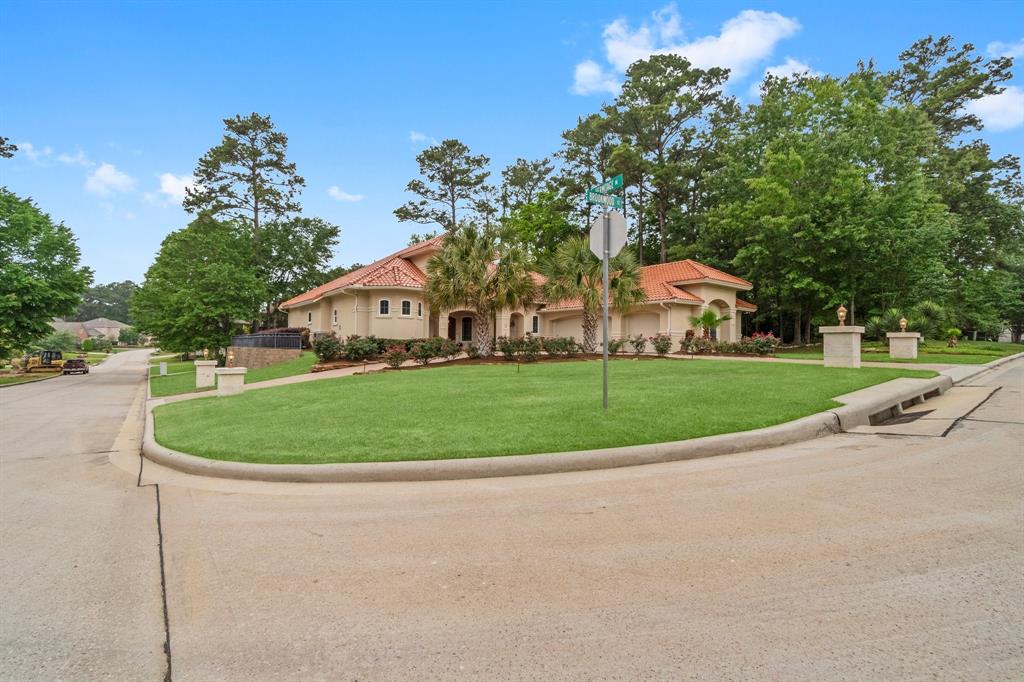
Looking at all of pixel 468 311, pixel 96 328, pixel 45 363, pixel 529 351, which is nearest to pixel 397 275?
pixel 468 311

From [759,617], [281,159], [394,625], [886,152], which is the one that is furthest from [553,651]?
[281,159]

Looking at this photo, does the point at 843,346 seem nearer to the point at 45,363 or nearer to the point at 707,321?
the point at 707,321

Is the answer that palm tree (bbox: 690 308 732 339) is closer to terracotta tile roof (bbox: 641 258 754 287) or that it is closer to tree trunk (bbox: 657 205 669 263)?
terracotta tile roof (bbox: 641 258 754 287)

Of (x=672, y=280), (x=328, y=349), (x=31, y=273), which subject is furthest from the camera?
(x=672, y=280)

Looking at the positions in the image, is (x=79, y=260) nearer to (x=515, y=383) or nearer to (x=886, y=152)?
(x=515, y=383)

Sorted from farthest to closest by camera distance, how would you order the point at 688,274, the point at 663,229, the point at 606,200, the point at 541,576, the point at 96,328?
the point at 96,328 → the point at 663,229 → the point at 688,274 → the point at 606,200 → the point at 541,576

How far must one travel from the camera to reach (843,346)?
15.1 m

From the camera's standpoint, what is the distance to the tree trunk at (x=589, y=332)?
2427 cm

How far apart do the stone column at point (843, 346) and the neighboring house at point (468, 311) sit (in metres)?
13.8

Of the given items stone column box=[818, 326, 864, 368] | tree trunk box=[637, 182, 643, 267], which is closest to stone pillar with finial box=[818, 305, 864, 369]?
stone column box=[818, 326, 864, 368]

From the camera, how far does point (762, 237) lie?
1277 inches

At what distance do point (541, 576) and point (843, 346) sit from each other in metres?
15.1

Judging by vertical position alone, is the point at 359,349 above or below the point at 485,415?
above

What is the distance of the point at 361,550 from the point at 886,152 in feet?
121
